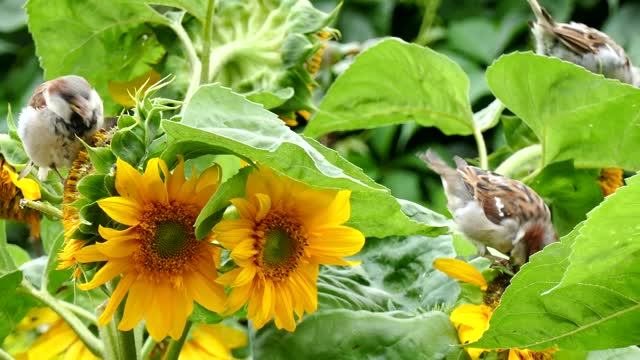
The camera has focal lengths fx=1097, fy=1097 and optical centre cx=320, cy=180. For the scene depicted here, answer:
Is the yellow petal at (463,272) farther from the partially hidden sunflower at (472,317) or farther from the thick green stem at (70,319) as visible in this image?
the thick green stem at (70,319)

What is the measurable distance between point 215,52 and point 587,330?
27 cm

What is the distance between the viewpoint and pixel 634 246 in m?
0.40

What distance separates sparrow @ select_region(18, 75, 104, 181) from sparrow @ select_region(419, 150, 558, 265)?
20 centimetres

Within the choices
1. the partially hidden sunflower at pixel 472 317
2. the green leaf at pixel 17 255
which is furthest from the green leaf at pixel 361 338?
the green leaf at pixel 17 255

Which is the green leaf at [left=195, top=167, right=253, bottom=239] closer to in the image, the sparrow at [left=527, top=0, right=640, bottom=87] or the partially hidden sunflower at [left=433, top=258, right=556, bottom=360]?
the partially hidden sunflower at [left=433, top=258, right=556, bottom=360]

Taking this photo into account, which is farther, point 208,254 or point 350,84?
point 350,84

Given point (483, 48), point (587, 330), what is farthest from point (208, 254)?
point (483, 48)

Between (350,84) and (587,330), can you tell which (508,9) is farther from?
(587,330)

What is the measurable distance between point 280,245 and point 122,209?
7 centimetres

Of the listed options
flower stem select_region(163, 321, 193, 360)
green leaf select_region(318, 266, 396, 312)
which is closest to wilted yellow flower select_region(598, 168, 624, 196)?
green leaf select_region(318, 266, 396, 312)

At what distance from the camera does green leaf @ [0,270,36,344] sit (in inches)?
19.6

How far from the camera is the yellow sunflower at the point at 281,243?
0.45 metres

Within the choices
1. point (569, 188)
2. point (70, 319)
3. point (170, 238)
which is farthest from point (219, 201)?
point (569, 188)

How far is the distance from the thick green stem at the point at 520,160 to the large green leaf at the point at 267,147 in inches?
6.9
